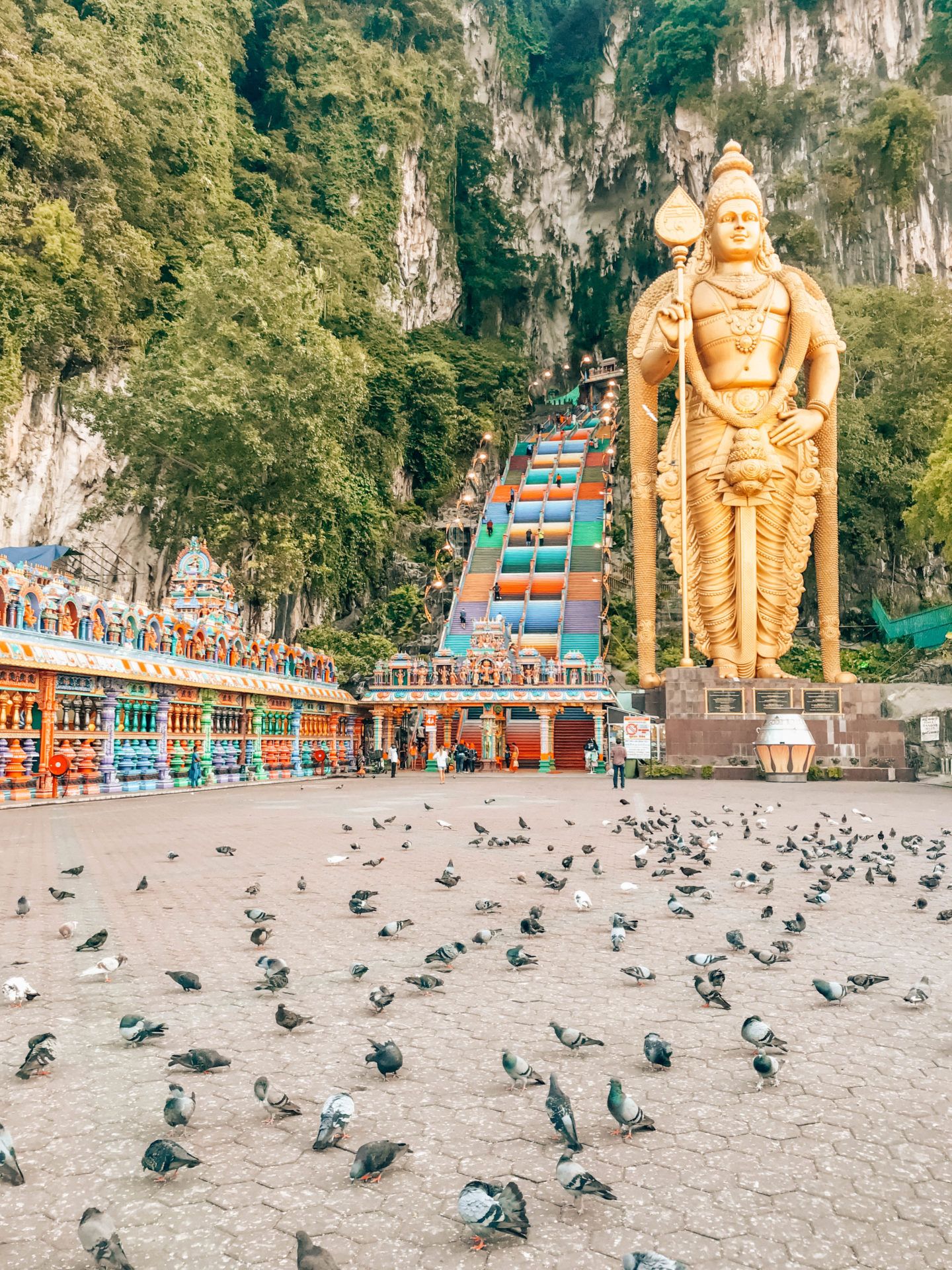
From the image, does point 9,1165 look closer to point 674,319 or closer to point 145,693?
point 145,693

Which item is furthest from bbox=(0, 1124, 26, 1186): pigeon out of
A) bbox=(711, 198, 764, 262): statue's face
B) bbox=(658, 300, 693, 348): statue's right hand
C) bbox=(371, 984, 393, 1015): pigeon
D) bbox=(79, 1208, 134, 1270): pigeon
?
bbox=(711, 198, 764, 262): statue's face

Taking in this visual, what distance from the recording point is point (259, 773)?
23.2 m

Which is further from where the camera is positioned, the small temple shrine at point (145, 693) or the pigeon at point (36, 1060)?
the small temple shrine at point (145, 693)

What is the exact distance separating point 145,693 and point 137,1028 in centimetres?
1562

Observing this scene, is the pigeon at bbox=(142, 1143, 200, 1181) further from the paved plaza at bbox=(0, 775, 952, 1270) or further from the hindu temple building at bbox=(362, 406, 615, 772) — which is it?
the hindu temple building at bbox=(362, 406, 615, 772)

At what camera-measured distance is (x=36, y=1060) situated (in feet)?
10.7

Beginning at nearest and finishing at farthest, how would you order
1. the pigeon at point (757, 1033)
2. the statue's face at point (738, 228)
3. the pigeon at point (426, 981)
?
the pigeon at point (757, 1033) < the pigeon at point (426, 981) < the statue's face at point (738, 228)

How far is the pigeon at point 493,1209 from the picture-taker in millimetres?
2162

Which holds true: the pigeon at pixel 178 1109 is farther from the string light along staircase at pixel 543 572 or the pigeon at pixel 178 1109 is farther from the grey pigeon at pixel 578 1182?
the string light along staircase at pixel 543 572

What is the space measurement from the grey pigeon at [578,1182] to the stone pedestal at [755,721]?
20.8 metres

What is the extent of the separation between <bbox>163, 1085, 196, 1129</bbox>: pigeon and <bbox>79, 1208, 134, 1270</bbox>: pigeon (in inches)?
22.1

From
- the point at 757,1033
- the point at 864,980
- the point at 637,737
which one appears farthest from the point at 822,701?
the point at 757,1033

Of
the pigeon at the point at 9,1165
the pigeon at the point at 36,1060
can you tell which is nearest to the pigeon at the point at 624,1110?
the pigeon at the point at 9,1165

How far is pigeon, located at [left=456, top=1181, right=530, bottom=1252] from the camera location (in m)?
2.16
